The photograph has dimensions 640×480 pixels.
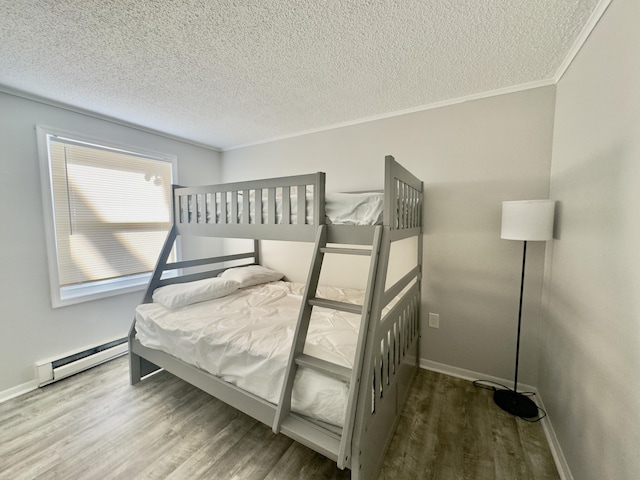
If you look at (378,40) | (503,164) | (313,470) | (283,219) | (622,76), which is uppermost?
(378,40)

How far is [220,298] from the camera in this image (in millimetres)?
2375

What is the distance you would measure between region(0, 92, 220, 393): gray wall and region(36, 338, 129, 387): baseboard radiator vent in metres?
0.08

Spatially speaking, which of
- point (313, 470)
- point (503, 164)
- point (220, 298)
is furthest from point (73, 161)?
point (503, 164)

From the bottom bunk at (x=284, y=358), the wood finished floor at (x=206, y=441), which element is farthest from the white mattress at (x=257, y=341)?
the wood finished floor at (x=206, y=441)

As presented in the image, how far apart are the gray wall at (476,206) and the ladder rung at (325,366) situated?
1.47m

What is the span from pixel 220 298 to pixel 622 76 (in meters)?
2.85

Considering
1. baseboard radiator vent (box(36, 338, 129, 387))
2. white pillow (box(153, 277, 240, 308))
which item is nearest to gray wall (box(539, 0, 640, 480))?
white pillow (box(153, 277, 240, 308))

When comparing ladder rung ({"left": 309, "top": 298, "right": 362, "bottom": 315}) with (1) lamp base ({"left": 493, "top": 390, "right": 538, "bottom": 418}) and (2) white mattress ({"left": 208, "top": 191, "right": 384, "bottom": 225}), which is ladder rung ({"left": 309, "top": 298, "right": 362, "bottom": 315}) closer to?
(2) white mattress ({"left": 208, "top": 191, "right": 384, "bottom": 225})

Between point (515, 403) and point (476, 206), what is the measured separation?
4.99 feet

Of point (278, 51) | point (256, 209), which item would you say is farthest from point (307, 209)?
point (278, 51)

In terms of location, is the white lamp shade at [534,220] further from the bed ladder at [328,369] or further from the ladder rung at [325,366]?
the ladder rung at [325,366]

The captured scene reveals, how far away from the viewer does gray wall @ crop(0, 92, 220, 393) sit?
2.00 m

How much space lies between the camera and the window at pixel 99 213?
226 centimetres

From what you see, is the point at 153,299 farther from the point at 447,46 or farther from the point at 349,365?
the point at 447,46
